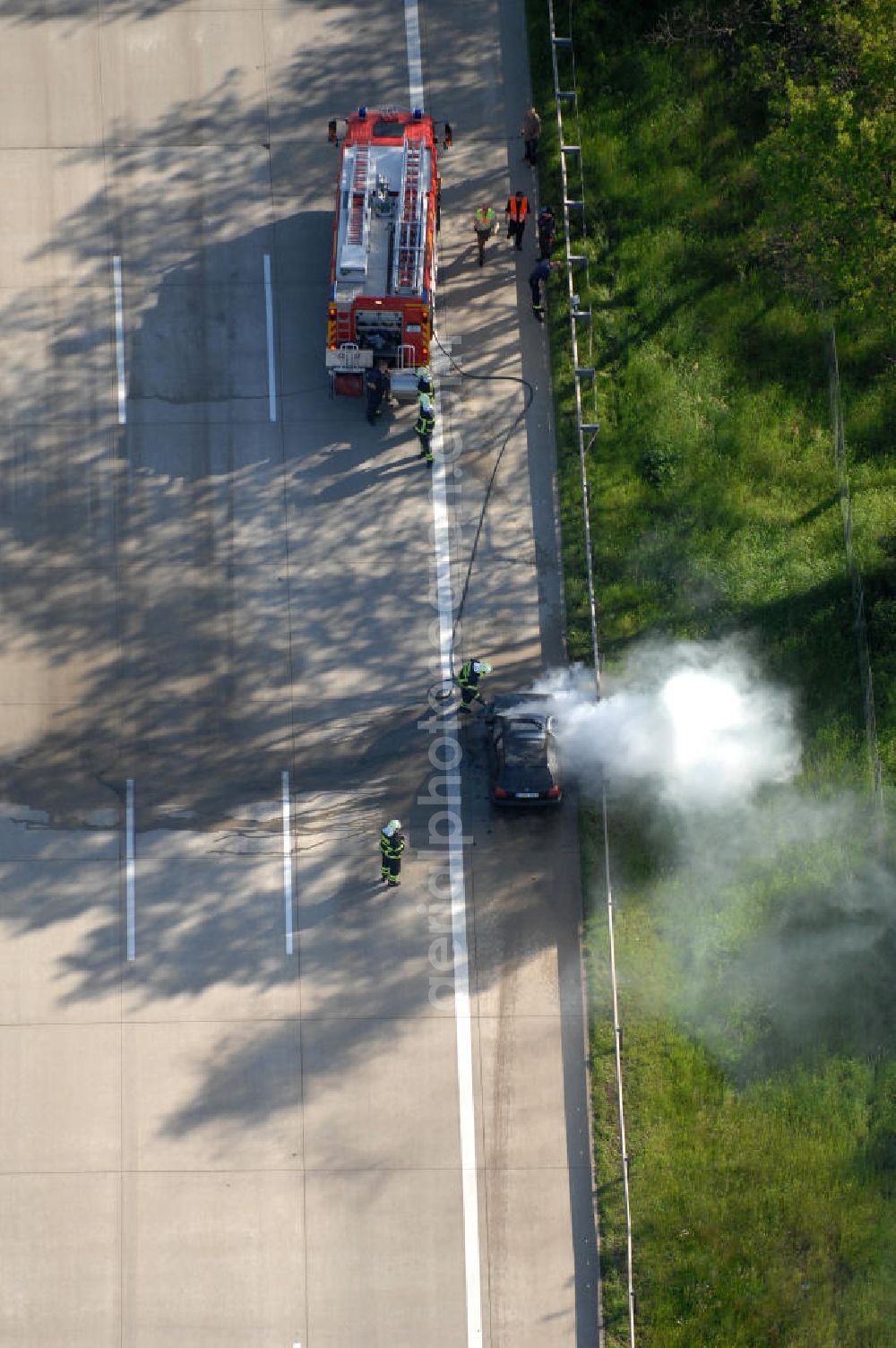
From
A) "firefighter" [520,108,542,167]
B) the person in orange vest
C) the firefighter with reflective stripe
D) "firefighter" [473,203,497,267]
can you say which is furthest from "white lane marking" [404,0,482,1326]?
"firefighter" [520,108,542,167]

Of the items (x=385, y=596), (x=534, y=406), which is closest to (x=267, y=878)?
(x=385, y=596)

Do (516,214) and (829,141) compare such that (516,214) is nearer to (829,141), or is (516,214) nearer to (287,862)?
(829,141)

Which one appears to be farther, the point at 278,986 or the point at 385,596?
the point at 385,596

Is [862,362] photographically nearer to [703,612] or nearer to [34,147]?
[703,612]

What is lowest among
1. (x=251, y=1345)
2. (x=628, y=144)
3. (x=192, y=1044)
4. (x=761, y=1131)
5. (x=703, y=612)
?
(x=251, y=1345)

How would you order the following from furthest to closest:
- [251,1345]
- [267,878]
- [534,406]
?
[534,406] < [267,878] < [251,1345]

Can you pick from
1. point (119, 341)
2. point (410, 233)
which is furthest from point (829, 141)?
point (119, 341)

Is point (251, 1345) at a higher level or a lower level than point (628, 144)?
lower
